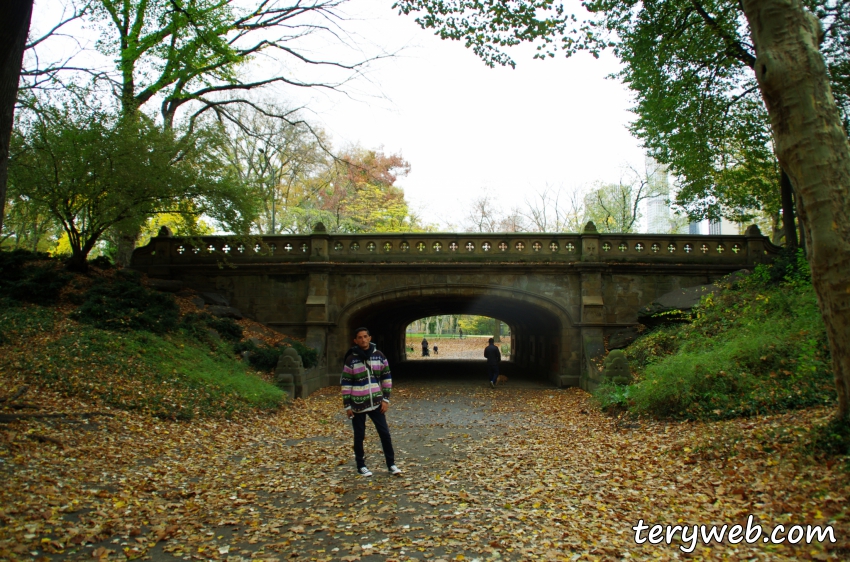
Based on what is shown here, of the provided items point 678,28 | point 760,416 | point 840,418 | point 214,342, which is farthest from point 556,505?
point 678,28

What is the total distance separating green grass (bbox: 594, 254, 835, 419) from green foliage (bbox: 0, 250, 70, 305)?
485 inches

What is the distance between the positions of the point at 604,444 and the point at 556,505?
10.4ft

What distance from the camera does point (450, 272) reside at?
17656 millimetres

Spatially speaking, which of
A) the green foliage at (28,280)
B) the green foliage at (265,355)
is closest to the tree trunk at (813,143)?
the green foliage at (265,355)

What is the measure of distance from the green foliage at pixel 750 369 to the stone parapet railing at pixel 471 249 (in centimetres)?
523

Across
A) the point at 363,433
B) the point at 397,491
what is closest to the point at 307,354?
the point at 363,433

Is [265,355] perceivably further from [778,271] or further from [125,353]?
[778,271]

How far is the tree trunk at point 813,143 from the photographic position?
4.59m

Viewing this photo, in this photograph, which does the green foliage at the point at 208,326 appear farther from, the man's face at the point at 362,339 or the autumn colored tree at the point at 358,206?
the autumn colored tree at the point at 358,206

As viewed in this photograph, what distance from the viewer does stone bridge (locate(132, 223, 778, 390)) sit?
17344mm

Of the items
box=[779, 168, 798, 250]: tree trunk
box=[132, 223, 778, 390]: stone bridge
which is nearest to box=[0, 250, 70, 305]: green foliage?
box=[132, 223, 778, 390]: stone bridge

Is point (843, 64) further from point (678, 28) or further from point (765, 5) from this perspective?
point (765, 5)

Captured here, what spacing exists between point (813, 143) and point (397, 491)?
495 cm

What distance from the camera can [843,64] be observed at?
1351 cm
